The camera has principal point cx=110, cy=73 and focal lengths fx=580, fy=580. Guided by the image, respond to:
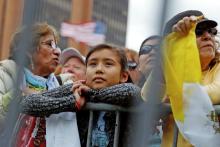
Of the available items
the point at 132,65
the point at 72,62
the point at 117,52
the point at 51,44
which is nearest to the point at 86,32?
the point at 72,62

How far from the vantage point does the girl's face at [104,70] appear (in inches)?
86.0

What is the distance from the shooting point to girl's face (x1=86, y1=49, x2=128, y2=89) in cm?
218

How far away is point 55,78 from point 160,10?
2.01m

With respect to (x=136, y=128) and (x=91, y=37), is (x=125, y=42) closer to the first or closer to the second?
(x=136, y=128)

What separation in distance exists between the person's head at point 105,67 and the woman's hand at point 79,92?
42 mm

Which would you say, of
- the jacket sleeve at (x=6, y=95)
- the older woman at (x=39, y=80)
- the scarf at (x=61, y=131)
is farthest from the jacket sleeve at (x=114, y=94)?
the jacket sleeve at (x=6, y=95)

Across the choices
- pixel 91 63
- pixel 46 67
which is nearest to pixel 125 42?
pixel 91 63

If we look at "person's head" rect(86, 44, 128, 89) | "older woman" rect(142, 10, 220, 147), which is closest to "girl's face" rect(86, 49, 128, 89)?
"person's head" rect(86, 44, 128, 89)

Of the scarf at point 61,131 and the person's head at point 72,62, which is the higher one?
the person's head at point 72,62

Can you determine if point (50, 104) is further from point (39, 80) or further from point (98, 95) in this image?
point (39, 80)

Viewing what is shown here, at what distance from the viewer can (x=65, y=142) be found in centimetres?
208

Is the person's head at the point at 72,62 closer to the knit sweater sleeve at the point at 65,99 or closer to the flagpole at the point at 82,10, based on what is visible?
the knit sweater sleeve at the point at 65,99

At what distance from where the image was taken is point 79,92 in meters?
2.14

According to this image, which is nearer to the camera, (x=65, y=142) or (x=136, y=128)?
(x=136, y=128)
